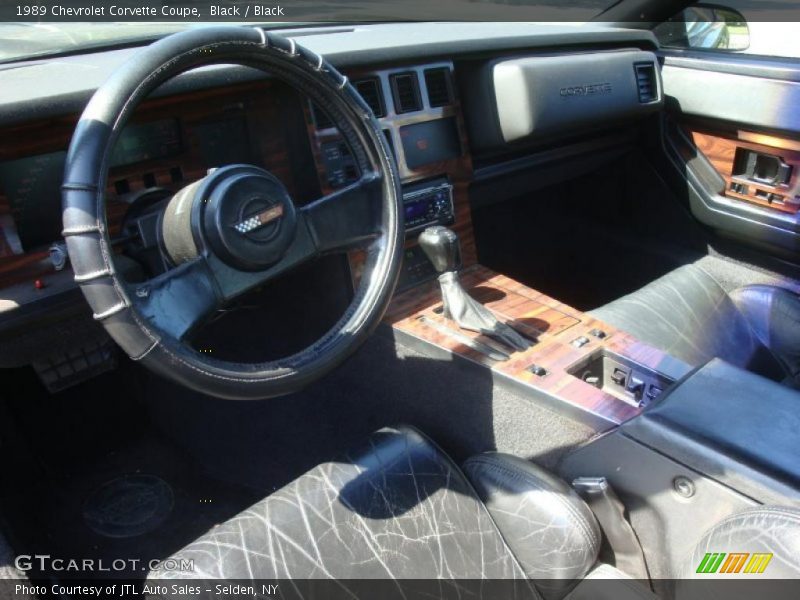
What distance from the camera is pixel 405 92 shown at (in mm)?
1870

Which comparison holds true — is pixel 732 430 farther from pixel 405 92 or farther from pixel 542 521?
pixel 405 92

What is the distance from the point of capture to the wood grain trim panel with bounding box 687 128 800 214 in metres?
2.13

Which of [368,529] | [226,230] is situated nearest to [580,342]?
[368,529]

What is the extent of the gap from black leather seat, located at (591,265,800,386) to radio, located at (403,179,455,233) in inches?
19.8

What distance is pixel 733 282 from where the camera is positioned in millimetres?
2412

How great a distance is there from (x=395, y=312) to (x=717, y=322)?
1.02m

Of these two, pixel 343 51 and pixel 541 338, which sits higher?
pixel 343 51

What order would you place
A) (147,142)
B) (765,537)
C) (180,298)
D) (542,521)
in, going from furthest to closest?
1. (147,142)
2. (542,521)
3. (180,298)
4. (765,537)

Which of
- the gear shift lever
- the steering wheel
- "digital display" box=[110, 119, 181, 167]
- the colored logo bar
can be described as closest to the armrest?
the colored logo bar

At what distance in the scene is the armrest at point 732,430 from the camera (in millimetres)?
1095

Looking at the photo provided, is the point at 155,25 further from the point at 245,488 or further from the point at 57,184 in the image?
the point at 245,488

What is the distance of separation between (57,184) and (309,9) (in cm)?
146

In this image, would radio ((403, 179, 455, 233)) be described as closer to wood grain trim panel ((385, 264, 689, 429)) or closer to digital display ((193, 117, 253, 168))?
wood grain trim panel ((385, 264, 689, 429))

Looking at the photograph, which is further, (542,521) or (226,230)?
(542,521)
